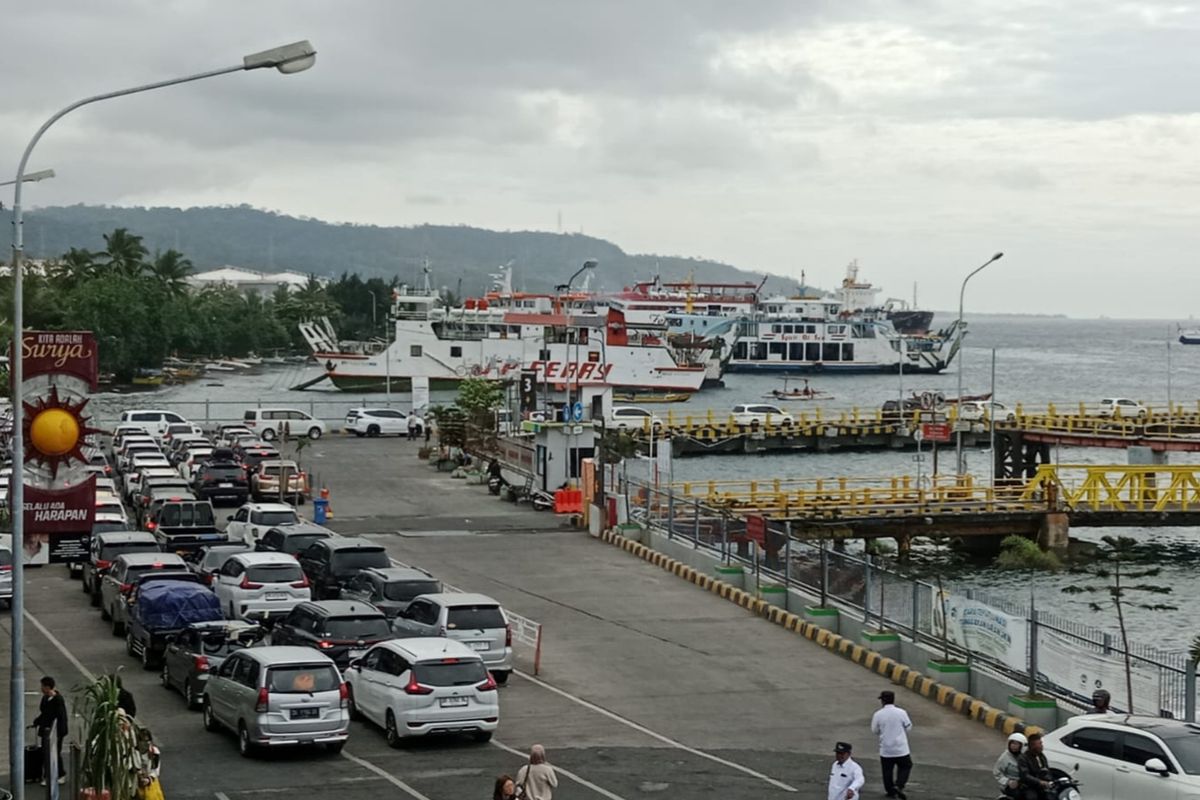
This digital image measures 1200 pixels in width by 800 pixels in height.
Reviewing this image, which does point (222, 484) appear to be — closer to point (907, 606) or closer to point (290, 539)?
point (290, 539)

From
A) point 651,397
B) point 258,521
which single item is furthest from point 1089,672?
point 651,397

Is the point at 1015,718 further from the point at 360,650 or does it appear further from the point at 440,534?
the point at 440,534

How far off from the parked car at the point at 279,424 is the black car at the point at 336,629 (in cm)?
4770

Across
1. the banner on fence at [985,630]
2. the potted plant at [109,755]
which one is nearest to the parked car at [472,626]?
the banner on fence at [985,630]

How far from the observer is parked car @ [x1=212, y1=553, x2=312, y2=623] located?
29.3 m

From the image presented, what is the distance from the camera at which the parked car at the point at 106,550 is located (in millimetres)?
32906

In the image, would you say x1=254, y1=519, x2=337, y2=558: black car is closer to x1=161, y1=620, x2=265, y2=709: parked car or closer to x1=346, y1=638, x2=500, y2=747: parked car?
x1=161, y1=620, x2=265, y2=709: parked car

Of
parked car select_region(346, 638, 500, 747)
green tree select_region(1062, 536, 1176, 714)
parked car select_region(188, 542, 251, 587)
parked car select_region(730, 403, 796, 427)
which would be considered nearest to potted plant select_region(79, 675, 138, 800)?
parked car select_region(346, 638, 500, 747)

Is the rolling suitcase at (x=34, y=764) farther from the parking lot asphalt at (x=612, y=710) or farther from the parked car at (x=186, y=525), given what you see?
the parked car at (x=186, y=525)

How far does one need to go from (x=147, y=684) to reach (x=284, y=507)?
14.6m

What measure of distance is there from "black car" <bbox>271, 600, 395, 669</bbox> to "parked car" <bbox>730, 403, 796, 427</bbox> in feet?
218

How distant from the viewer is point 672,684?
2614 centimetres

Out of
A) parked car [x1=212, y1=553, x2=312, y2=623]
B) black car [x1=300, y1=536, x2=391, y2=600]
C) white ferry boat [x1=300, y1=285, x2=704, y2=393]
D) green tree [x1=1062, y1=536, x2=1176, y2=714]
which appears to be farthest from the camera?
white ferry boat [x1=300, y1=285, x2=704, y2=393]

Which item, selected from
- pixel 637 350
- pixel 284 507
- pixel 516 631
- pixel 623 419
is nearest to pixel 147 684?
pixel 516 631
